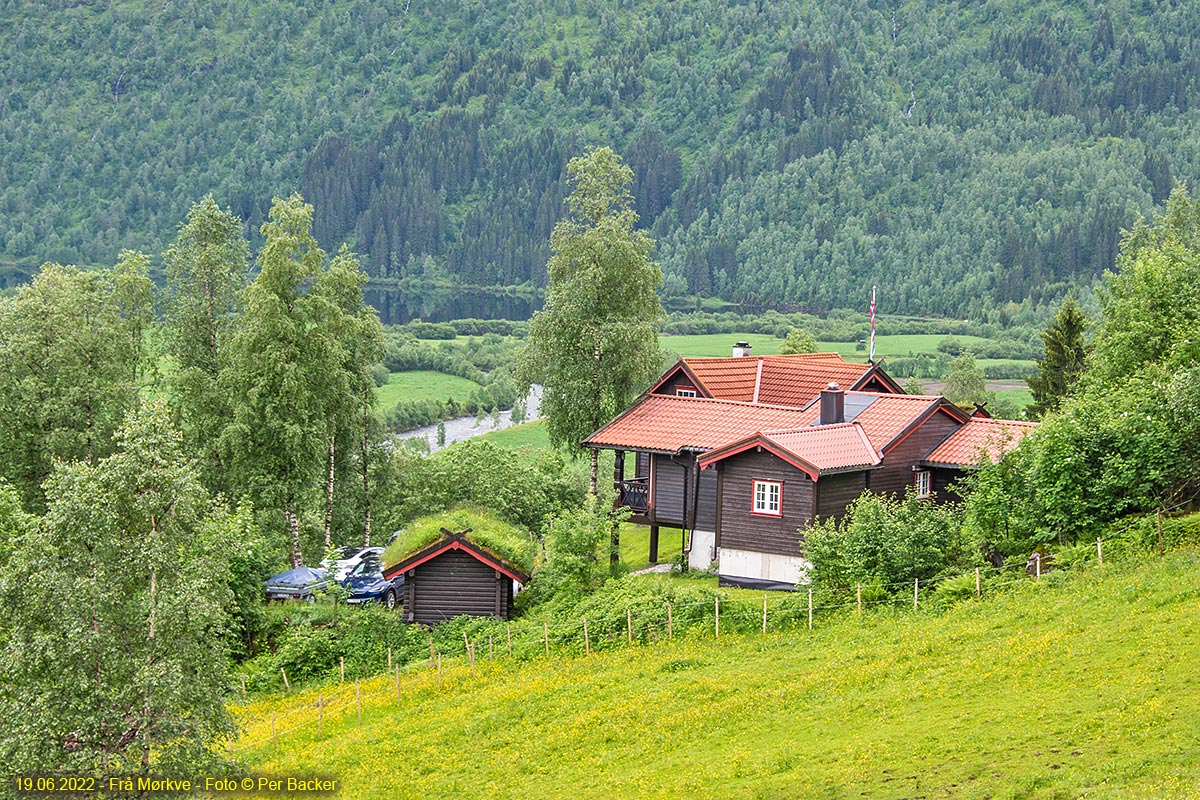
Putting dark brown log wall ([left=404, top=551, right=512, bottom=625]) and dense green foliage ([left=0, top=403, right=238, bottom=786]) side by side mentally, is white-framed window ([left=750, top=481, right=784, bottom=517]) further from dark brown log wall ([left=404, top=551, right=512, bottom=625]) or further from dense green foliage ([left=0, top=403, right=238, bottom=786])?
dense green foliage ([left=0, top=403, right=238, bottom=786])

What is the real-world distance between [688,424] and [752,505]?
6037 mm

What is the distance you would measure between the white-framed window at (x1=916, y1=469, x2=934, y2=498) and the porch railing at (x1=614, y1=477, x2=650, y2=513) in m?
9.80

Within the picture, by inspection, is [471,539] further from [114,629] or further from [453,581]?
[114,629]

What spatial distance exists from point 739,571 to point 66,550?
25.1 m

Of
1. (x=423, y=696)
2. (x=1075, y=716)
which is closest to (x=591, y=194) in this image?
(x=423, y=696)

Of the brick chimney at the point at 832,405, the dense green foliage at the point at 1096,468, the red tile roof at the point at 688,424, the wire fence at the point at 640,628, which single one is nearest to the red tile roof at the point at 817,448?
the brick chimney at the point at 832,405

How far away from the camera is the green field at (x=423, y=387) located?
503 ft

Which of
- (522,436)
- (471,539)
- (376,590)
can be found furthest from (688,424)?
(522,436)

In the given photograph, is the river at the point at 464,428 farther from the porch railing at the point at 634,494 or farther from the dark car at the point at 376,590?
the dark car at the point at 376,590

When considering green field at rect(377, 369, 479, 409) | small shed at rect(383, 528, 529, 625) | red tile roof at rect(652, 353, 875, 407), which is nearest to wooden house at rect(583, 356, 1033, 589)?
red tile roof at rect(652, 353, 875, 407)

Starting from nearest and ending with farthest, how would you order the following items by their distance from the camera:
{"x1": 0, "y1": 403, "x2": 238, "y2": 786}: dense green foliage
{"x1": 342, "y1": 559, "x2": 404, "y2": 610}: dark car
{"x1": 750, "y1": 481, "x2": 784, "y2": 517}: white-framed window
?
{"x1": 0, "y1": 403, "x2": 238, "y2": 786}: dense green foliage < {"x1": 750, "y1": 481, "x2": 784, "y2": 517}: white-framed window < {"x1": 342, "y1": 559, "x2": 404, "y2": 610}: dark car

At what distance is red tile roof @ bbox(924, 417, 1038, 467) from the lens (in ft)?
148

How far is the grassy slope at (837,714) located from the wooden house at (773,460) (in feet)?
27.8

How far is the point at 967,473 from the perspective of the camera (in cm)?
4550
